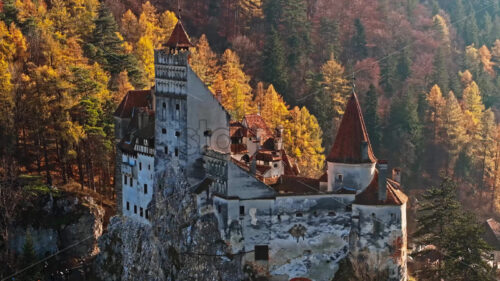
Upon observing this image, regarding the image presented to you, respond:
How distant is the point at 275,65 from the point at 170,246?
62.2 meters

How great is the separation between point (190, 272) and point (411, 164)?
62191 mm

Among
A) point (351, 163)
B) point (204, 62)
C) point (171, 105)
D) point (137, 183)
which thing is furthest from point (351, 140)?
point (204, 62)

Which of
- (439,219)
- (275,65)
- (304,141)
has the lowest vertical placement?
(439,219)

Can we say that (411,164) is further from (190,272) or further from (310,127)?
(190,272)

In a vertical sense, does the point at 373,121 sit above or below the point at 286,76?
below

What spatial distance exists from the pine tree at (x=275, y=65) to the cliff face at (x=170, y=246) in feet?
177

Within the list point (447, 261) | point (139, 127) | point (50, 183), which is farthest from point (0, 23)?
point (447, 261)

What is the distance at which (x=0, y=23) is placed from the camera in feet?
349

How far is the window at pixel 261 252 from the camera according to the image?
72250 millimetres

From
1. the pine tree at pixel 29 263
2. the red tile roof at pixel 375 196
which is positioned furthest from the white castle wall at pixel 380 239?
the pine tree at pixel 29 263

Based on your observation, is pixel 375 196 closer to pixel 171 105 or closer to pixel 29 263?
pixel 171 105

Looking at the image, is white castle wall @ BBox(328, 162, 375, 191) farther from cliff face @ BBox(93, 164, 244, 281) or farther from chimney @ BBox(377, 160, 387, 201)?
cliff face @ BBox(93, 164, 244, 281)

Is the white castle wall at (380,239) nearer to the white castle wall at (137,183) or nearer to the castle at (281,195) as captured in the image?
the castle at (281,195)

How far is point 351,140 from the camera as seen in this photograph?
240ft
